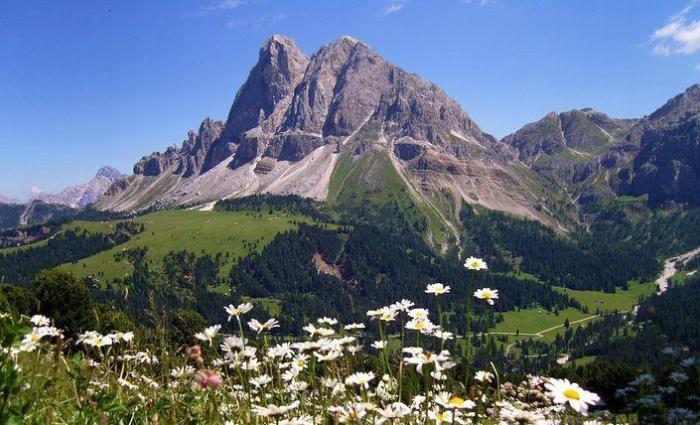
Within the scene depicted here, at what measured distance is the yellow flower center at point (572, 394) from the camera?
Answer: 11.1ft

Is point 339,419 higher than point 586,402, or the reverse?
point 586,402

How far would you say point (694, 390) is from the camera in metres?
7.39

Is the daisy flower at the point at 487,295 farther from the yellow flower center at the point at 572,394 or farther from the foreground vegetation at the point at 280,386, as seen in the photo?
the yellow flower center at the point at 572,394

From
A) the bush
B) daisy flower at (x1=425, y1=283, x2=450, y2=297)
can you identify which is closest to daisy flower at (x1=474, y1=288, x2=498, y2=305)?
daisy flower at (x1=425, y1=283, x2=450, y2=297)

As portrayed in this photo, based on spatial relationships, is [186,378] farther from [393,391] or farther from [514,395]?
[514,395]

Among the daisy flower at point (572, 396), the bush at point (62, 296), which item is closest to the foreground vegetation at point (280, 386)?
the daisy flower at point (572, 396)

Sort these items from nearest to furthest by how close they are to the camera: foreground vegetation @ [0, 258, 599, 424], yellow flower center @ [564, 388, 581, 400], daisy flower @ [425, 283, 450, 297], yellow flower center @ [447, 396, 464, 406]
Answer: yellow flower center @ [564, 388, 581, 400]
foreground vegetation @ [0, 258, 599, 424]
yellow flower center @ [447, 396, 464, 406]
daisy flower @ [425, 283, 450, 297]

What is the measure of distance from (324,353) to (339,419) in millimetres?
1846

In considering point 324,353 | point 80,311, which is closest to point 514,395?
point 324,353

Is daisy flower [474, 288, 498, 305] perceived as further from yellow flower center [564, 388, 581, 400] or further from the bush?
the bush

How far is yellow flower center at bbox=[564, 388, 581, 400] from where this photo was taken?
133 inches

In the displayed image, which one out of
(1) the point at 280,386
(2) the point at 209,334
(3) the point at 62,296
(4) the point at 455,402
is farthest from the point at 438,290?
(3) the point at 62,296

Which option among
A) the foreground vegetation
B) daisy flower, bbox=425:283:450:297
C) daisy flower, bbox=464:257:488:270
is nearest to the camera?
the foreground vegetation

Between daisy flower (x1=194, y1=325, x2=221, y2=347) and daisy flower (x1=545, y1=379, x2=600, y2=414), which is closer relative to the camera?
daisy flower (x1=545, y1=379, x2=600, y2=414)
